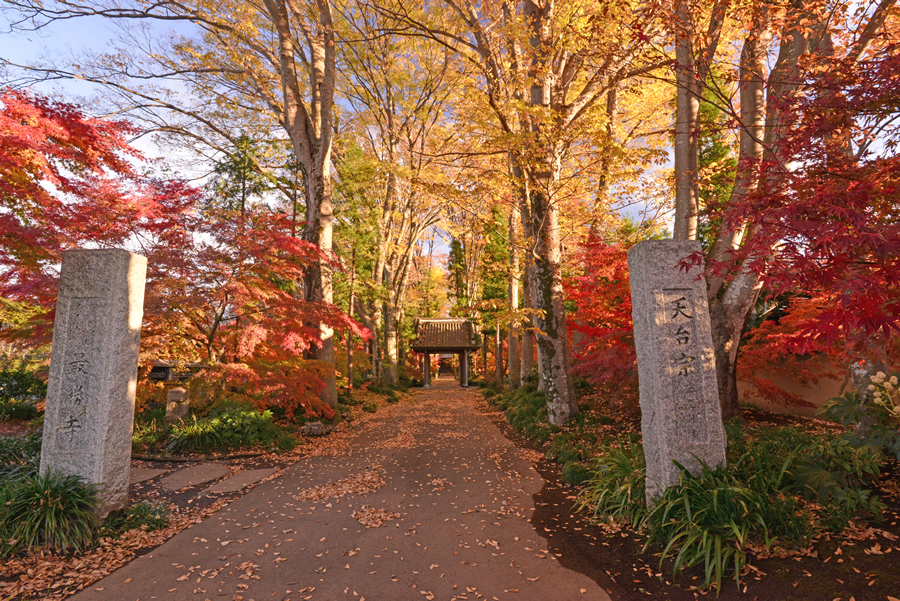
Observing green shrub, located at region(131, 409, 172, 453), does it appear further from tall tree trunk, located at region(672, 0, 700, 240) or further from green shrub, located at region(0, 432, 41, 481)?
tall tree trunk, located at region(672, 0, 700, 240)

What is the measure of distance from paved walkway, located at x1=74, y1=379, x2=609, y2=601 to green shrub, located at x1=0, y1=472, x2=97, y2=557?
743mm

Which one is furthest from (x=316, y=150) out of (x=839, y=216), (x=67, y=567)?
(x=839, y=216)

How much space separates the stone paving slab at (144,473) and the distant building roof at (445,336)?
15.7 meters

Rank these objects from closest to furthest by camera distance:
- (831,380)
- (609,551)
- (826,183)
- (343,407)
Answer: (826,183) → (609,551) → (831,380) → (343,407)

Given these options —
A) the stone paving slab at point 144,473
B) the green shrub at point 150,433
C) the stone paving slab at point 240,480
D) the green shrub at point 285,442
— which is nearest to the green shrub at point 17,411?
the green shrub at point 150,433

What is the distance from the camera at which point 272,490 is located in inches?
207

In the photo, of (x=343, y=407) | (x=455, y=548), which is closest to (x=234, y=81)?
(x=343, y=407)

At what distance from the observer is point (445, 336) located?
21.5 meters

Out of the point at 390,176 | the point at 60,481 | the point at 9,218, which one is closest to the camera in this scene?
the point at 60,481

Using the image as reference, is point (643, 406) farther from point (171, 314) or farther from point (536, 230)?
point (171, 314)

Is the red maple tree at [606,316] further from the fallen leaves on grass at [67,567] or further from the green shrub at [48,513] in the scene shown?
the green shrub at [48,513]

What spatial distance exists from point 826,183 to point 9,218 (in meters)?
9.45

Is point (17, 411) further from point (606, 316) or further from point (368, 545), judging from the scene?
point (606, 316)

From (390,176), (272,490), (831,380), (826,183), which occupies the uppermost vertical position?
(390,176)
